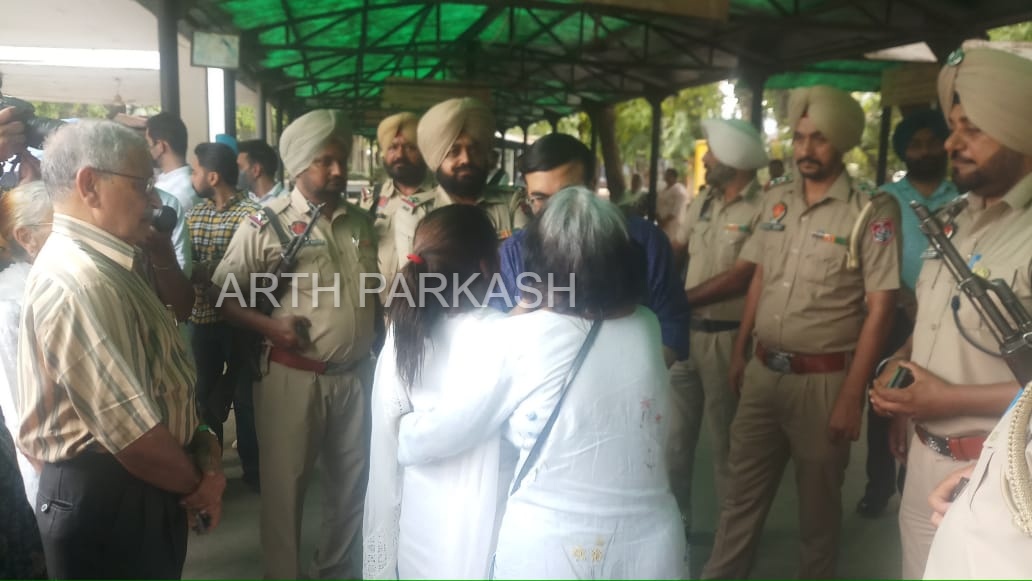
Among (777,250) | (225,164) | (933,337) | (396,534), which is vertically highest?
(225,164)

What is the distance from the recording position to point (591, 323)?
138 centimetres

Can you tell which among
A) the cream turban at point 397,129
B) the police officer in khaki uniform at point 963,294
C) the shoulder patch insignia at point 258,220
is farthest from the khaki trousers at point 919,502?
the cream turban at point 397,129

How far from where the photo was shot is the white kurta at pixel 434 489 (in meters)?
1.46

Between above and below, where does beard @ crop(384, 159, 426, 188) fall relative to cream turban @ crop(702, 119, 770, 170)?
below

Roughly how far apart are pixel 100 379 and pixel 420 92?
555 cm

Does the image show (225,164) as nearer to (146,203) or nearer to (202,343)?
(202,343)

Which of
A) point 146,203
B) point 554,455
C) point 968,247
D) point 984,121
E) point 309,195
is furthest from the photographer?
point 309,195

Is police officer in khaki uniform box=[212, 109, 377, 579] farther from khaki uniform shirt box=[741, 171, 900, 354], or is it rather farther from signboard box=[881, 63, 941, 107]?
signboard box=[881, 63, 941, 107]

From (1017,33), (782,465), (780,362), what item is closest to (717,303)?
(780,362)

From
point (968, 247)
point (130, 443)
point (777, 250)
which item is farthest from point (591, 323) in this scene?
point (777, 250)

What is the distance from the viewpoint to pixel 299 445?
2.45m

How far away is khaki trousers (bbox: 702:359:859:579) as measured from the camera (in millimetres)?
2463

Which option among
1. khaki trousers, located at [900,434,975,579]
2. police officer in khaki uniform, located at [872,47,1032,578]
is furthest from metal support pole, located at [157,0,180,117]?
khaki trousers, located at [900,434,975,579]

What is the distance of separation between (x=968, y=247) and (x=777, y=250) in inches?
30.6
